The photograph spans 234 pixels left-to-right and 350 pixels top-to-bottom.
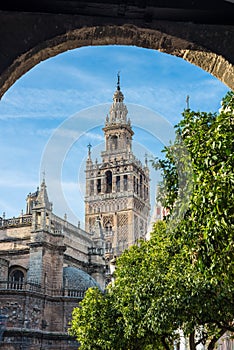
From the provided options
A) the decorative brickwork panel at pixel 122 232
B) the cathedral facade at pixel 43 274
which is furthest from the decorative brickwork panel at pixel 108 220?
the cathedral facade at pixel 43 274

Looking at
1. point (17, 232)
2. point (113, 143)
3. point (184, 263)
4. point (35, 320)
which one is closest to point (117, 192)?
point (113, 143)

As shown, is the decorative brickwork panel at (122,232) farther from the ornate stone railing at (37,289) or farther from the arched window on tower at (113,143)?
the ornate stone railing at (37,289)

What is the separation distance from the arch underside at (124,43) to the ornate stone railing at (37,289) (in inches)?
1378

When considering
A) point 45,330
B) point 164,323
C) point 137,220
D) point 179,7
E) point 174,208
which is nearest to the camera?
point 179,7

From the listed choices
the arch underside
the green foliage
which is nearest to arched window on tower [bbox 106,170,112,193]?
the green foliage

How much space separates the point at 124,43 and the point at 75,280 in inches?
1563

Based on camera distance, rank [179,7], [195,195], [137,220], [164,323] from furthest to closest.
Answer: [137,220] < [164,323] < [195,195] < [179,7]

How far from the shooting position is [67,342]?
40156mm

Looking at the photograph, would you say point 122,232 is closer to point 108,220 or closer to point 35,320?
point 108,220

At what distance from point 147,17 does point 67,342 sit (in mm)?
38243

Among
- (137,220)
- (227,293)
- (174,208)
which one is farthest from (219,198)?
(137,220)

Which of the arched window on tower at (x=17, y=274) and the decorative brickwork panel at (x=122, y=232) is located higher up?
the decorative brickwork panel at (x=122, y=232)

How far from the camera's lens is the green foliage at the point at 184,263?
27.8ft

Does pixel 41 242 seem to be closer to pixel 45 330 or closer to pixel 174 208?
pixel 45 330
